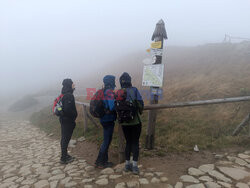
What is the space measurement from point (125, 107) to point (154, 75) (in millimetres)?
1415

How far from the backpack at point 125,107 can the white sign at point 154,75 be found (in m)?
1.15

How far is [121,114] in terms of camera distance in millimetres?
3115

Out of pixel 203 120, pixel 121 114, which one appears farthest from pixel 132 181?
pixel 203 120

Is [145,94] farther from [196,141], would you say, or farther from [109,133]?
[109,133]

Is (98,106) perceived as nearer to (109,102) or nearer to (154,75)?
(109,102)

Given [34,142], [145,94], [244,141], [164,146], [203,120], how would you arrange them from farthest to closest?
1. [145,94]
2. [34,142]
3. [203,120]
4. [164,146]
5. [244,141]

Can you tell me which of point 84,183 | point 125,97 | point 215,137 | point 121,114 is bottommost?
point 84,183

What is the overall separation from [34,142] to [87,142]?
2.57 metres

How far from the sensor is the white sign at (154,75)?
4.08 meters

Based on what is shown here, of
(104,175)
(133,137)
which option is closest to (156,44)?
(133,137)

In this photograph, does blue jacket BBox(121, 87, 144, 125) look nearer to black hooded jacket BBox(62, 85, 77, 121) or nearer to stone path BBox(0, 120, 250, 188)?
stone path BBox(0, 120, 250, 188)

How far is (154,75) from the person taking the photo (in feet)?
13.5

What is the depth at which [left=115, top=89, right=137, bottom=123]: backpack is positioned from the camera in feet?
10.1

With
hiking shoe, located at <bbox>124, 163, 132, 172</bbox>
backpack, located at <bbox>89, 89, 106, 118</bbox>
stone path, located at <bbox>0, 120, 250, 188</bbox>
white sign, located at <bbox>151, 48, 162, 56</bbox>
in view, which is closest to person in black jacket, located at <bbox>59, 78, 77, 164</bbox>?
stone path, located at <bbox>0, 120, 250, 188</bbox>
